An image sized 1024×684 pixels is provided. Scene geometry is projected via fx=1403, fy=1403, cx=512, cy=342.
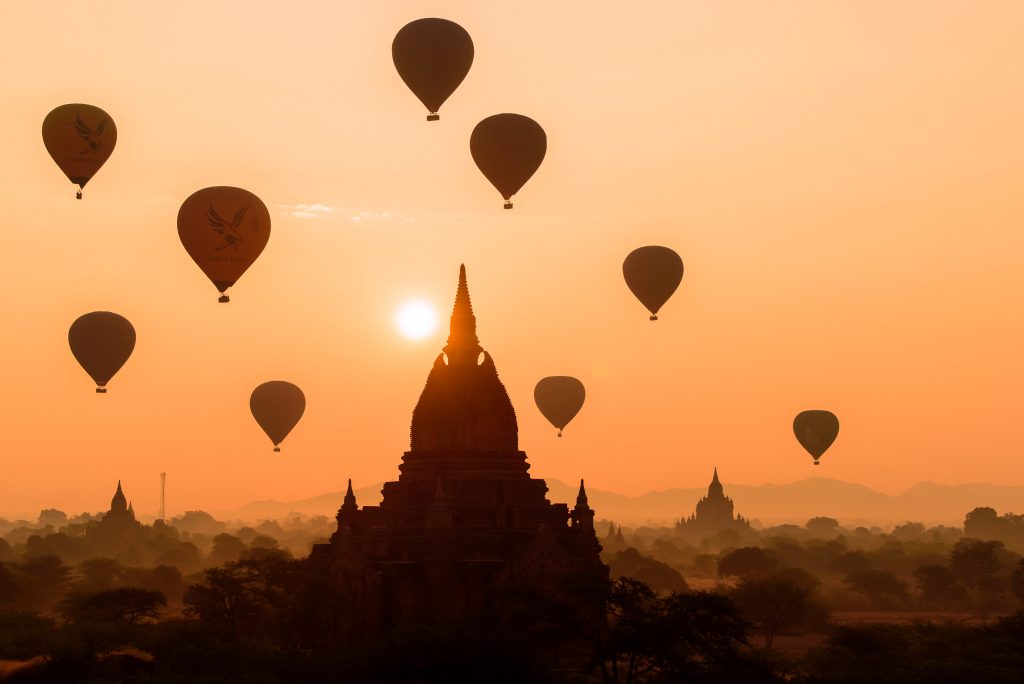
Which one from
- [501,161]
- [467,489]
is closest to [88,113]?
[501,161]

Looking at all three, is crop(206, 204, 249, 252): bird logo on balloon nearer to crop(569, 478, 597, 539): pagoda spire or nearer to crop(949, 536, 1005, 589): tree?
crop(569, 478, 597, 539): pagoda spire

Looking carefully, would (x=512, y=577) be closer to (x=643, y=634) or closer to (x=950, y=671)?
(x=643, y=634)

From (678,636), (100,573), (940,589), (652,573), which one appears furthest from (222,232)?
(940,589)

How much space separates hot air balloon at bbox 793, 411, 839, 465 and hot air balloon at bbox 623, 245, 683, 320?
40343 millimetres

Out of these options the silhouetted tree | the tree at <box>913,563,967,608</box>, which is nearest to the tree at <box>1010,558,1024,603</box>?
the tree at <box>913,563,967,608</box>

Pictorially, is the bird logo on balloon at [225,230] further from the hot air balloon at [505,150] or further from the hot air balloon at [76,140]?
the hot air balloon at [505,150]

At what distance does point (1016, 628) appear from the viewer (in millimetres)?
63750

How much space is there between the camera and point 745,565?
463 ft

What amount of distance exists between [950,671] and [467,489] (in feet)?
67.6

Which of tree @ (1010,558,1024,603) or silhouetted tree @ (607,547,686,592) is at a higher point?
silhouetted tree @ (607,547,686,592)

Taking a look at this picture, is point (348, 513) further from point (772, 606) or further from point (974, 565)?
point (974, 565)

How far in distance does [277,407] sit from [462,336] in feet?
59.5

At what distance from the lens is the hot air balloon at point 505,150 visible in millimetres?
63031

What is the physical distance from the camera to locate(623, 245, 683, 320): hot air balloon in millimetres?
73062
